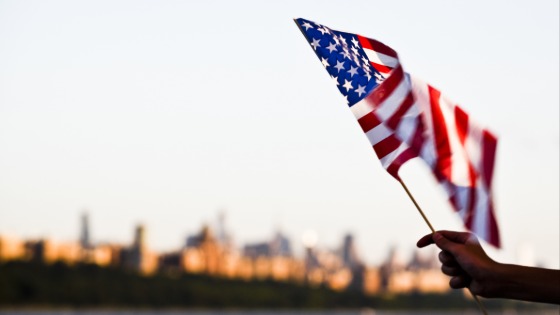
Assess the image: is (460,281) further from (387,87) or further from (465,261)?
(387,87)

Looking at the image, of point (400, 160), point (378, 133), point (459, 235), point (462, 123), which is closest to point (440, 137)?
point (462, 123)

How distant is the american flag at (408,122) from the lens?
394cm

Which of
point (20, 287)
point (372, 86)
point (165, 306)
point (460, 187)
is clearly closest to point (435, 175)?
point (460, 187)

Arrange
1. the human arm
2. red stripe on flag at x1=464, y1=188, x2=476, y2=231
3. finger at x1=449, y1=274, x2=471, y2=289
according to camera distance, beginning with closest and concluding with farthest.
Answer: the human arm → finger at x1=449, y1=274, x2=471, y2=289 → red stripe on flag at x1=464, y1=188, x2=476, y2=231

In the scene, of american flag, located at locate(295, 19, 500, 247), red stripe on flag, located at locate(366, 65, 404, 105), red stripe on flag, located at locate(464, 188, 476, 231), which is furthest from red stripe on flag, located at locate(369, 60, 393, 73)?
red stripe on flag, located at locate(464, 188, 476, 231)

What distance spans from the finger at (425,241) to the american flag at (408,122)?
0.20 m

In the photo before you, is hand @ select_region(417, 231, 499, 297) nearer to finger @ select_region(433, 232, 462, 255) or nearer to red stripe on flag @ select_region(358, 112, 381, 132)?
finger @ select_region(433, 232, 462, 255)

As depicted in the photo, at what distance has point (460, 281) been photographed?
3445 mm

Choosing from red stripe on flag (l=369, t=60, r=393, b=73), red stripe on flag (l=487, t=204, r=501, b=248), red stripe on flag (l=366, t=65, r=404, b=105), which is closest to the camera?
red stripe on flag (l=487, t=204, r=501, b=248)

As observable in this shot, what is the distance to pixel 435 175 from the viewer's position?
4.12 meters

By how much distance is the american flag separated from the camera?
12.9 feet

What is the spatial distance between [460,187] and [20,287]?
171 meters

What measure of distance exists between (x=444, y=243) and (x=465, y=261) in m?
0.13

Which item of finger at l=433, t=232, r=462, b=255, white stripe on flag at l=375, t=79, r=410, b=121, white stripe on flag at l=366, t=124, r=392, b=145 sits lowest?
finger at l=433, t=232, r=462, b=255
